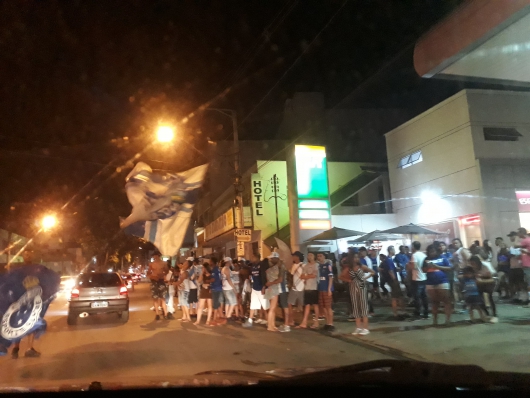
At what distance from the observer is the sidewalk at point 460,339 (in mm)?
7383

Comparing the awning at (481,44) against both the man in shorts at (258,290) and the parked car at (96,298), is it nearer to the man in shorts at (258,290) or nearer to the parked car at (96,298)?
the man in shorts at (258,290)

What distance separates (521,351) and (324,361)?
3.06 meters

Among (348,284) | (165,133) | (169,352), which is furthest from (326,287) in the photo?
(165,133)

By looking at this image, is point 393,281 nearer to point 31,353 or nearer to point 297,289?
point 297,289

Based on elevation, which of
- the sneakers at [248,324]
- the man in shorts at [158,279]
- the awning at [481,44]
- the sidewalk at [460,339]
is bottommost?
the sidewalk at [460,339]

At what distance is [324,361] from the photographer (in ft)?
25.4

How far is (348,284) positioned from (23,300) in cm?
720

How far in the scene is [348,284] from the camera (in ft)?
38.8

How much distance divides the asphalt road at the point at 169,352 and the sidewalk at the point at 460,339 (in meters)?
0.58

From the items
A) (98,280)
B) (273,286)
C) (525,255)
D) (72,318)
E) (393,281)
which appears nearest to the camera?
(273,286)

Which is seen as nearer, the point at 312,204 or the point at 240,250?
the point at 240,250

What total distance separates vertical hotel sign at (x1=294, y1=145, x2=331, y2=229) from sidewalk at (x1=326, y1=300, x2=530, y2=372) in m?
8.45

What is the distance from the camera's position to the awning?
8.37 metres

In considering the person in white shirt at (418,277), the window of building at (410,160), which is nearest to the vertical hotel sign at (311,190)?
the window of building at (410,160)
